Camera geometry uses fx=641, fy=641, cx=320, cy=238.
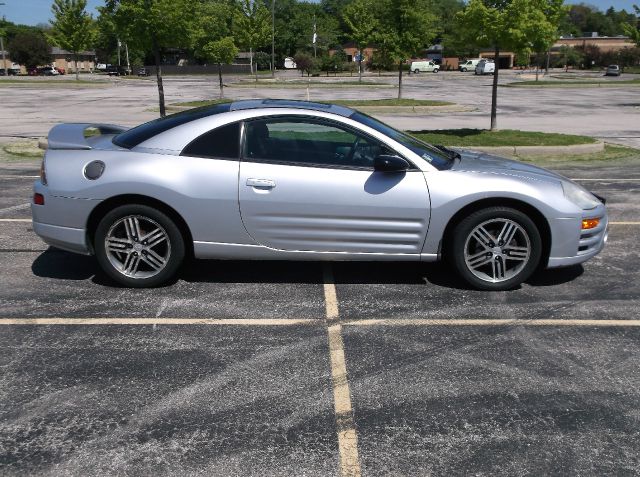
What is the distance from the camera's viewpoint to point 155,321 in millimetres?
4699

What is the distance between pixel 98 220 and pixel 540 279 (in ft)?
12.7

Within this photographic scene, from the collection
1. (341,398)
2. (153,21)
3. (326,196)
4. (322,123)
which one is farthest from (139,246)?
(153,21)

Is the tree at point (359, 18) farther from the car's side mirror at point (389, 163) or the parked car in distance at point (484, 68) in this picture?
the parked car in distance at point (484, 68)

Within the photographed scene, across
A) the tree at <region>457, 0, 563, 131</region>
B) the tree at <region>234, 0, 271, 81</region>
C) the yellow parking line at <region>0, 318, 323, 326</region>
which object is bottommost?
the yellow parking line at <region>0, 318, 323, 326</region>

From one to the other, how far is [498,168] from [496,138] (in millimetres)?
9718

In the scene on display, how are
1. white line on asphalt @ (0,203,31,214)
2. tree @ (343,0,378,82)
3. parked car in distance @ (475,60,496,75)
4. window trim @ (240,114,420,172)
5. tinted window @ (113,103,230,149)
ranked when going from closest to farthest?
window trim @ (240,114,420,172), tinted window @ (113,103,230,149), white line on asphalt @ (0,203,31,214), tree @ (343,0,378,82), parked car in distance @ (475,60,496,75)

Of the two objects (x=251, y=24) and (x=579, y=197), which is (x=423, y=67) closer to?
(x=251, y=24)

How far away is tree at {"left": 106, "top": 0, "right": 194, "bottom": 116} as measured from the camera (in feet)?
55.6

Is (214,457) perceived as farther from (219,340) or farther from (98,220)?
(98,220)

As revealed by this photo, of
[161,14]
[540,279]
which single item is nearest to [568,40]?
[161,14]

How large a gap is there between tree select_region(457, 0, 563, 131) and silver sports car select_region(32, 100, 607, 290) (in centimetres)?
949

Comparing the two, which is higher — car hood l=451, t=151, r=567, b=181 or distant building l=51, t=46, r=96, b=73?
distant building l=51, t=46, r=96, b=73

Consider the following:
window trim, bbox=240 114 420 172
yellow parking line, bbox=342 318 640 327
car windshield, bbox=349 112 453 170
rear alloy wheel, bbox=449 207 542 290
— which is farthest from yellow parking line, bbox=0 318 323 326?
car windshield, bbox=349 112 453 170

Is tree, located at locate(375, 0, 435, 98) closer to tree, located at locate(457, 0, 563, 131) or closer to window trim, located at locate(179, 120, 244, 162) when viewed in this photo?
tree, located at locate(457, 0, 563, 131)
